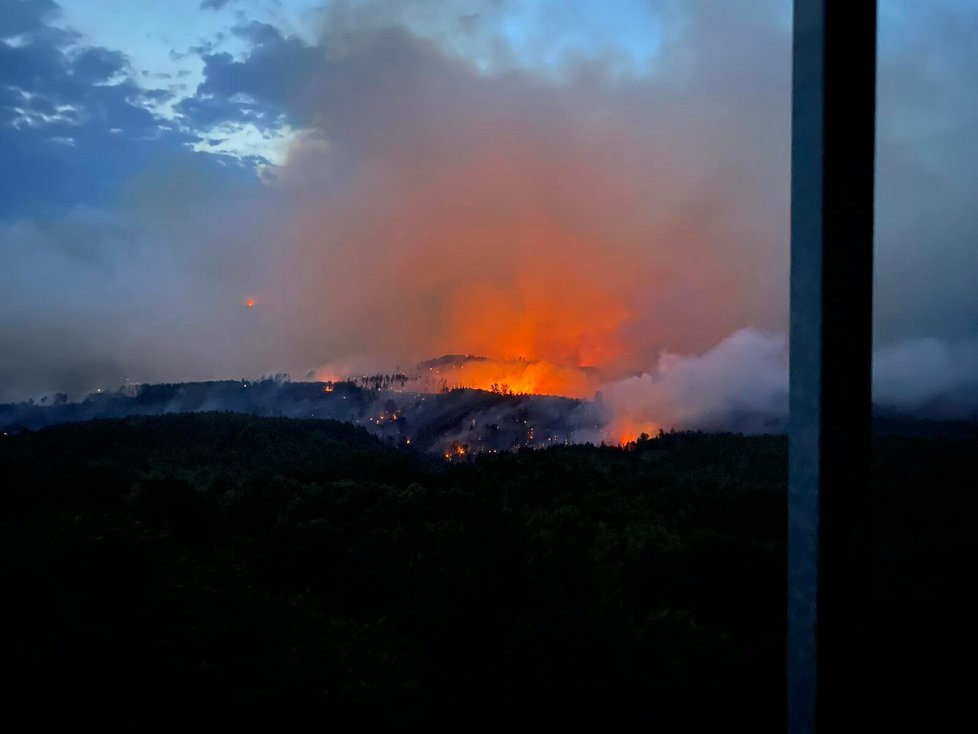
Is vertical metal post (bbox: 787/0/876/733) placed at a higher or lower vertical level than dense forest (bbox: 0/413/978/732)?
higher

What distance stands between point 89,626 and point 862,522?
9.53 feet

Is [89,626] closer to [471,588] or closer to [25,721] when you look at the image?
[25,721]

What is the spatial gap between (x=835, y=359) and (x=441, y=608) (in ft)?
12.2

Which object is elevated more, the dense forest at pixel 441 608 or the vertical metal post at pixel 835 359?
the vertical metal post at pixel 835 359

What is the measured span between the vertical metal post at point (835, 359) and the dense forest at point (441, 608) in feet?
0.54

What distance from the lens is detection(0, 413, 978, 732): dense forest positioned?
2.78 meters

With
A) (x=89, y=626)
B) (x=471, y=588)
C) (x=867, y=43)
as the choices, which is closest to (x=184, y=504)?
(x=471, y=588)

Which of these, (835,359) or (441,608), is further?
(441,608)

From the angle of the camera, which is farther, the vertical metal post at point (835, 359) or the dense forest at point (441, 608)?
the dense forest at point (441, 608)

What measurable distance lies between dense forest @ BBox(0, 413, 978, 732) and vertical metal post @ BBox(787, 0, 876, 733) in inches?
6.5

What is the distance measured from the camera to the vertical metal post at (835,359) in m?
1.47

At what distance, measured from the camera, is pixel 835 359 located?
1465 millimetres

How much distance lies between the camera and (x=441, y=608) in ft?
15.3

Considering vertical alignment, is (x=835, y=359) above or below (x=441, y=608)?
above
